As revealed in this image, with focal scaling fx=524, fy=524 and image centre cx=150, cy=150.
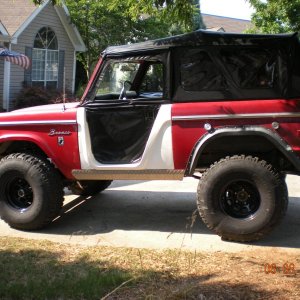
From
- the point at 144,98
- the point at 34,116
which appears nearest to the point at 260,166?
the point at 144,98

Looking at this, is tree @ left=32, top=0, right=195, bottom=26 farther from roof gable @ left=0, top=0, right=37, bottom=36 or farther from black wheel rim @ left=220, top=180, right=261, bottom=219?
roof gable @ left=0, top=0, right=37, bottom=36

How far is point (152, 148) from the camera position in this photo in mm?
5535

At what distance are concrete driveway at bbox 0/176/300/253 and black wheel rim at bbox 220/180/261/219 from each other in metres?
0.33

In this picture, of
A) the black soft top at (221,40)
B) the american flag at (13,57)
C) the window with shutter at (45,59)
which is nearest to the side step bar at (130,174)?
the black soft top at (221,40)

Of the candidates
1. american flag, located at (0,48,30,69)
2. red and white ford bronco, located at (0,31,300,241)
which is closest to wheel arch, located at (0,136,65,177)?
red and white ford bronco, located at (0,31,300,241)

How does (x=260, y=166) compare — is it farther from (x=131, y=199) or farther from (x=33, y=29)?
(x=33, y=29)

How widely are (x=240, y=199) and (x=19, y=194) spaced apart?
2.56 meters

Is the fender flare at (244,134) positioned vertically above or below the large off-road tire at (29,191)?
above

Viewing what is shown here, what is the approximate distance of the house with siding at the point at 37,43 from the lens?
1872 cm

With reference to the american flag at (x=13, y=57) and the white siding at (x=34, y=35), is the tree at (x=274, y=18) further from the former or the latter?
the white siding at (x=34, y=35)

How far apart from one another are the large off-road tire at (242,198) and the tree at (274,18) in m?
11.0

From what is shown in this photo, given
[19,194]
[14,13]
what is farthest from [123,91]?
[14,13]

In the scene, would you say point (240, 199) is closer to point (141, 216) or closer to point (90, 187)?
point (141, 216)

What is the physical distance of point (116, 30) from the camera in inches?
929
